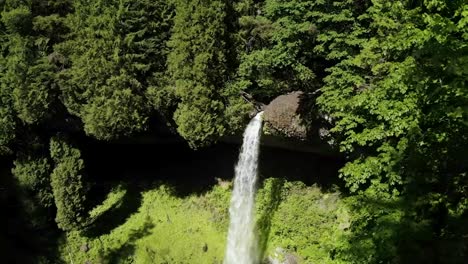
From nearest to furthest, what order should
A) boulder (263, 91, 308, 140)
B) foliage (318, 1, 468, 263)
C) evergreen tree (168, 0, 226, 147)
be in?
foliage (318, 1, 468, 263) → boulder (263, 91, 308, 140) → evergreen tree (168, 0, 226, 147)

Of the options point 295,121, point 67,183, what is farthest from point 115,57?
point 295,121

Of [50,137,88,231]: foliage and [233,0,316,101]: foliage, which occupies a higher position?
[233,0,316,101]: foliage

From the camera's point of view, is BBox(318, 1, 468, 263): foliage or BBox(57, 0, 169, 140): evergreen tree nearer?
BBox(318, 1, 468, 263): foliage

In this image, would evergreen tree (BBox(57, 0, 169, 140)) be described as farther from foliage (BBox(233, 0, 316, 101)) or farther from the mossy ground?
the mossy ground

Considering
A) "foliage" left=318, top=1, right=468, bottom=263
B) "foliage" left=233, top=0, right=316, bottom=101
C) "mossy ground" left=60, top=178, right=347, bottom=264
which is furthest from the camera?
"mossy ground" left=60, top=178, right=347, bottom=264

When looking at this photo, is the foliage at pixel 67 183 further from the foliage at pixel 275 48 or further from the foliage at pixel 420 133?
the foliage at pixel 420 133

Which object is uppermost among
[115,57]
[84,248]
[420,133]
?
[420,133]

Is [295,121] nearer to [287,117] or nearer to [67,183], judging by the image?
[287,117]

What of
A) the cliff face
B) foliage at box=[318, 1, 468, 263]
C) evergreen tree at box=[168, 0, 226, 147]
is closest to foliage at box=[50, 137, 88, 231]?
evergreen tree at box=[168, 0, 226, 147]
